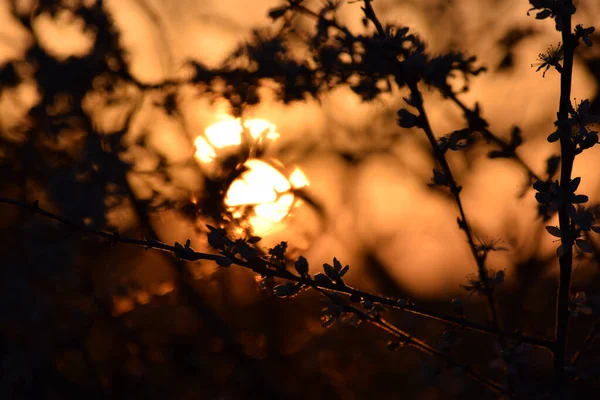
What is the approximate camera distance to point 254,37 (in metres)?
3.94

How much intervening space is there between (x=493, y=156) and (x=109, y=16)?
4084 mm

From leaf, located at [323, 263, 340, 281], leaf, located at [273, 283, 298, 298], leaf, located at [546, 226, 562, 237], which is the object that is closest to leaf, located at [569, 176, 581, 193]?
leaf, located at [546, 226, 562, 237]

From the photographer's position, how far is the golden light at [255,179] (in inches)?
161

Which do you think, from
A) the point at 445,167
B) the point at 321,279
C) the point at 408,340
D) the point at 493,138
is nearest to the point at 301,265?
the point at 321,279

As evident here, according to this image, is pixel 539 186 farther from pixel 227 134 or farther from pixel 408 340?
pixel 227 134

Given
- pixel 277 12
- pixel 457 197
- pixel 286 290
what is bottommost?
pixel 286 290

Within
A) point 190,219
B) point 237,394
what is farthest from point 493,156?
point 237,394

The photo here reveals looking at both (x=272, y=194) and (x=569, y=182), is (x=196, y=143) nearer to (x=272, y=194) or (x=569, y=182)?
(x=272, y=194)

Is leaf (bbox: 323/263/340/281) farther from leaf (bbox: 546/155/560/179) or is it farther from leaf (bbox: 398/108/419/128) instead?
leaf (bbox: 546/155/560/179)

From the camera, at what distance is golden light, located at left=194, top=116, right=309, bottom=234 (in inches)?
161

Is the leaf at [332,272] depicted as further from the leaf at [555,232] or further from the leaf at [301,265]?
the leaf at [555,232]

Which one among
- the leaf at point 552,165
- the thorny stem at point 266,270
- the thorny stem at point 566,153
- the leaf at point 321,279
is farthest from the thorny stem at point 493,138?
the leaf at point 321,279

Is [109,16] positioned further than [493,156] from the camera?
Yes

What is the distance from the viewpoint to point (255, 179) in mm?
4930
